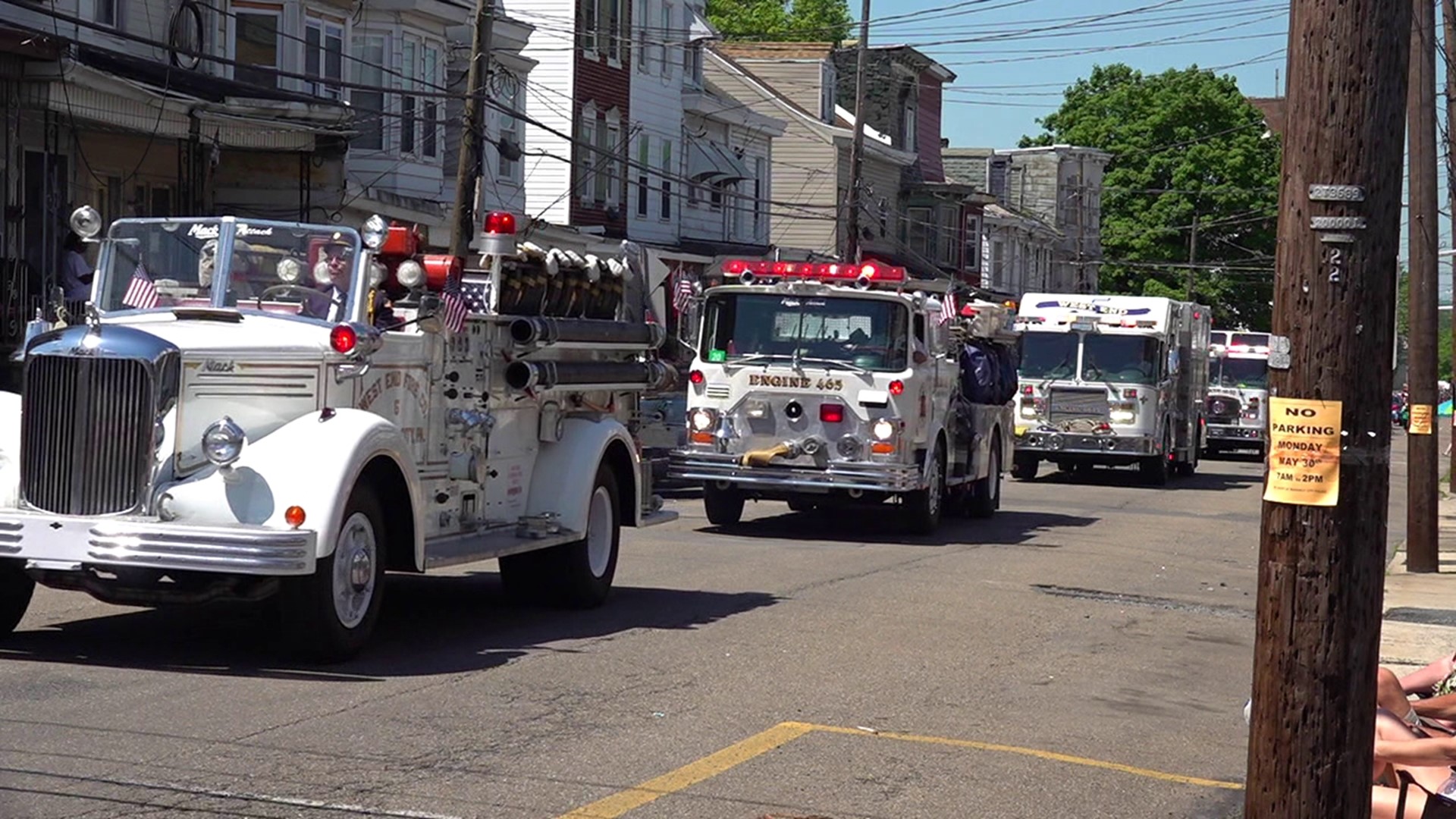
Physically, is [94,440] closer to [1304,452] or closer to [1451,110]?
[1304,452]

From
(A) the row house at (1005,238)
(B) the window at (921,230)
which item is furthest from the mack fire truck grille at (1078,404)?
(A) the row house at (1005,238)

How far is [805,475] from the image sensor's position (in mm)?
19266

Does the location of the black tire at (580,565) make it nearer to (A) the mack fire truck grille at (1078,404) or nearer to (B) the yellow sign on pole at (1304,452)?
(B) the yellow sign on pole at (1304,452)

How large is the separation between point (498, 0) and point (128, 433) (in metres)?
31.0

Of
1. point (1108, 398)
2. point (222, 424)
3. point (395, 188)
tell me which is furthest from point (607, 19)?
point (222, 424)

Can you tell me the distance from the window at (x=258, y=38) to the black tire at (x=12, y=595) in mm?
18548

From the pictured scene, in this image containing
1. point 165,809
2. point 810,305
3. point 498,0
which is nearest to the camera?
point 165,809

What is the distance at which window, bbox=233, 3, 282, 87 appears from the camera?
2812 cm

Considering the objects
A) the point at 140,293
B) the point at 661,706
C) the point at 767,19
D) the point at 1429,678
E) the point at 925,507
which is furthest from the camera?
the point at 767,19

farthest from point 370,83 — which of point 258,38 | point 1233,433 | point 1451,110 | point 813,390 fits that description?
point 1233,433

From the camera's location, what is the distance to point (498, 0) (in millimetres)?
39344

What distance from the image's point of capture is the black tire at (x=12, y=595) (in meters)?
10.2

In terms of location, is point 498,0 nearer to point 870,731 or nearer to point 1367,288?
point 870,731

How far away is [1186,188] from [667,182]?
3556cm
